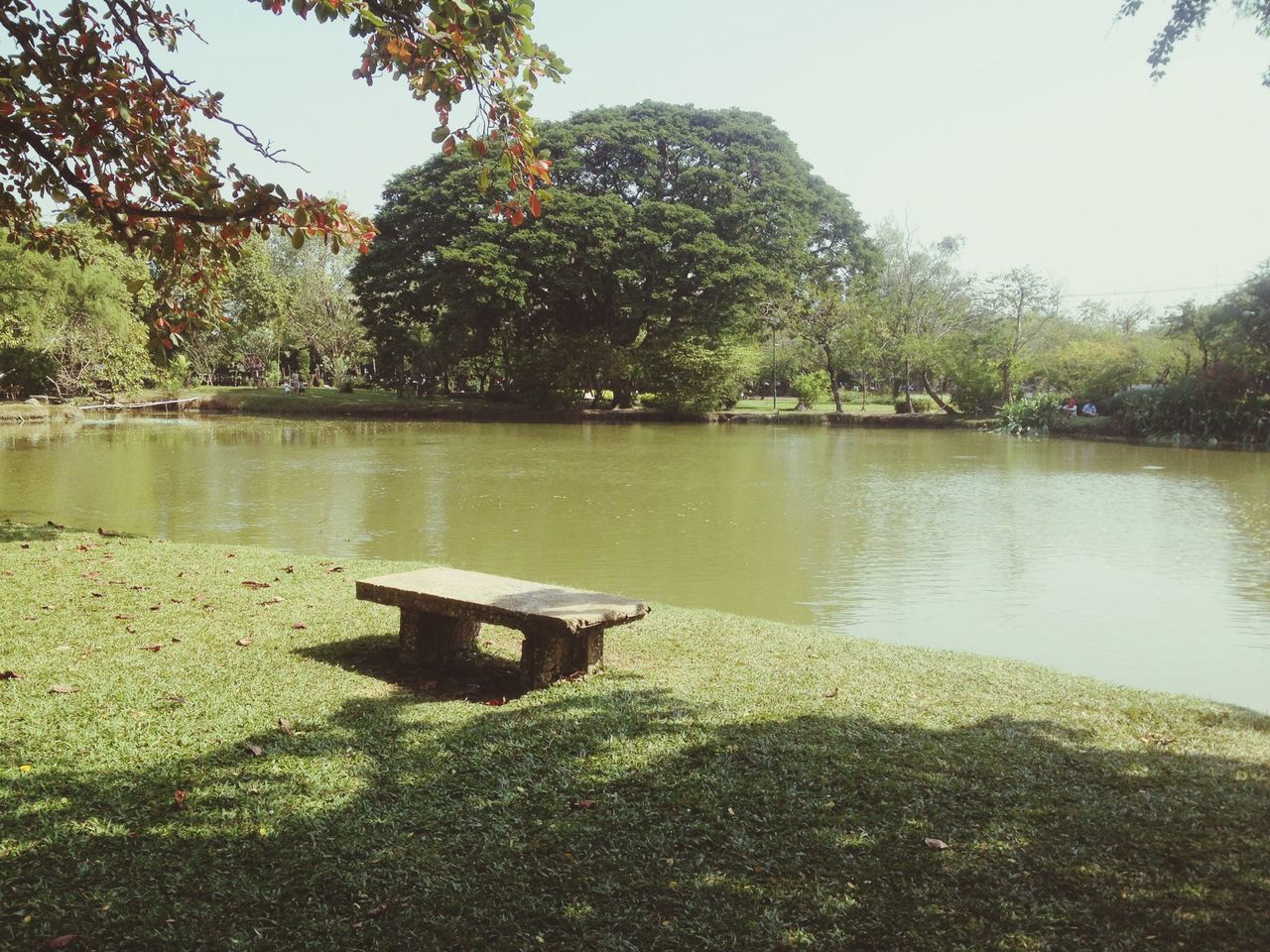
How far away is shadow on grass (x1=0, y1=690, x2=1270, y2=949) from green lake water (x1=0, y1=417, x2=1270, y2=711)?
3.93 m

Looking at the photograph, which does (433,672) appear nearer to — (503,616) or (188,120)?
(503,616)

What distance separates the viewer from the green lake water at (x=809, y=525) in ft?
28.1

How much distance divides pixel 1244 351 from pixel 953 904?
3272 cm

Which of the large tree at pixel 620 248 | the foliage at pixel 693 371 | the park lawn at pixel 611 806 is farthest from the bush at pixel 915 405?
the park lawn at pixel 611 806

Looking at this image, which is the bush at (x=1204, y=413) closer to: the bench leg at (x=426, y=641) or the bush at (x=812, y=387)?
the bush at (x=812, y=387)

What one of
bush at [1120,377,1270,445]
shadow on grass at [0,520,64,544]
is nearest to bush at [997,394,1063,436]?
bush at [1120,377,1270,445]

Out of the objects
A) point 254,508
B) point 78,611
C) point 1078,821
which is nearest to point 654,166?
point 254,508

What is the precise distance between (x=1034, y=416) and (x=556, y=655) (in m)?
34.2

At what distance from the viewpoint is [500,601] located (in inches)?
200

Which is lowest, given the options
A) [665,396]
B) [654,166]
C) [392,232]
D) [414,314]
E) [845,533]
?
[845,533]

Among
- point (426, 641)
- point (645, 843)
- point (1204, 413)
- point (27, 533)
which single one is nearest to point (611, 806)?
point (645, 843)

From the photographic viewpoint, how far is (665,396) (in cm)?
4028

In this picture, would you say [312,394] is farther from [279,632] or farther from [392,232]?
[279,632]

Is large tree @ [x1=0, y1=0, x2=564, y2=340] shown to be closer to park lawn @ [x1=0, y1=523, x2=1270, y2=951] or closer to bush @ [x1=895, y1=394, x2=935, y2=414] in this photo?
park lawn @ [x1=0, y1=523, x2=1270, y2=951]
